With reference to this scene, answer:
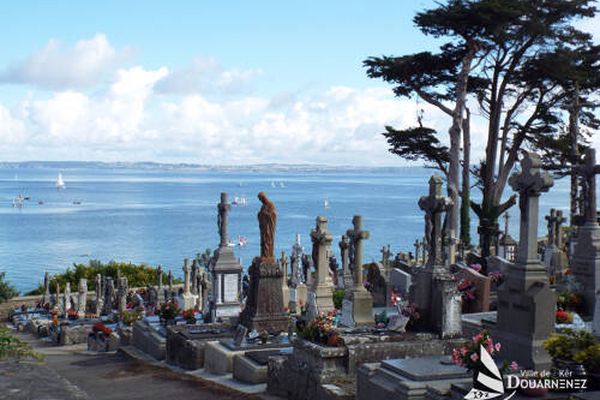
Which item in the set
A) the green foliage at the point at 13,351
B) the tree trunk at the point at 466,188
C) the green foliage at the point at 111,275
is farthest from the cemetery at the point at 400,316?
the green foliage at the point at 111,275

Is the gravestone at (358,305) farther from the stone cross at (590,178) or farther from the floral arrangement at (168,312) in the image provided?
the stone cross at (590,178)

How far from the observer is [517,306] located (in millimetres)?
9289

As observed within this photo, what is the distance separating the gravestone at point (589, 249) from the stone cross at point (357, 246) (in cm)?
450

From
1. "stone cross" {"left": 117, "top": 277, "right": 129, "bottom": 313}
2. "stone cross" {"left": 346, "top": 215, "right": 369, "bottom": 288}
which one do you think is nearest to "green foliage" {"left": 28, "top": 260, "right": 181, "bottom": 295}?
"stone cross" {"left": 117, "top": 277, "right": 129, "bottom": 313}

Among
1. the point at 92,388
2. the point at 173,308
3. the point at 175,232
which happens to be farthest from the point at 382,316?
the point at 175,232

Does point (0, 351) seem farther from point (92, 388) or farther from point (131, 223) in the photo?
point (131, 223)

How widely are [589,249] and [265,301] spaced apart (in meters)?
6.74

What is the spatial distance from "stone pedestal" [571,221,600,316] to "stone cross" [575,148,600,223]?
0.43 meters

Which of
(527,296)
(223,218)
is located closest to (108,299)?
(223,218)

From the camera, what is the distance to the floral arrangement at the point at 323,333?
9742 mm

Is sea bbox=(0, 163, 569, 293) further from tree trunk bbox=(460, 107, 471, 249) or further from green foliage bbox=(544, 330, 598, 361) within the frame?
green foliage bbox=(544, 330, 598, 361)

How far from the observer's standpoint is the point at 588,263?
580 inches

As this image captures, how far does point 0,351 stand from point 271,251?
30.8ft

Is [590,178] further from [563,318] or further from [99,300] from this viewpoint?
[99,300]
